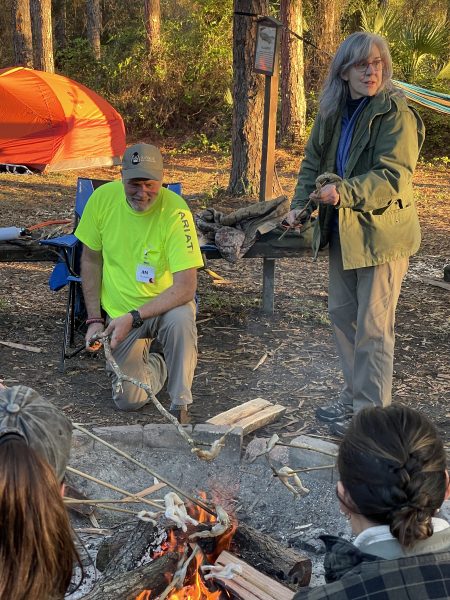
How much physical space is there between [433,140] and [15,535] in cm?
1530

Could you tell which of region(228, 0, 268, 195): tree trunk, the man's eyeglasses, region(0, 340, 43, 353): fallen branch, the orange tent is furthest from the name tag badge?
the orange tent

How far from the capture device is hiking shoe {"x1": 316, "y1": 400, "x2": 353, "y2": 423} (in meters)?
4.45

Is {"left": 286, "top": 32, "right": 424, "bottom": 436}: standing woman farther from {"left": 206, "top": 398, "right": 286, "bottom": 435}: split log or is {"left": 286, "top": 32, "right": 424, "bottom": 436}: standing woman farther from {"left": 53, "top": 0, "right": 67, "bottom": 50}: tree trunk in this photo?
{"left": 53, "top": 0, "right": 67, "bottom": 50}: tree trunk

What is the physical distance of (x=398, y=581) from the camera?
5.66ft

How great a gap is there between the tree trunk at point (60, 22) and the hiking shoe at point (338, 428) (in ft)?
74.0

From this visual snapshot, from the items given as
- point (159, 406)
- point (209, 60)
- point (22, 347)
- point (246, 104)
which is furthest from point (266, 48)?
point (209, 60)

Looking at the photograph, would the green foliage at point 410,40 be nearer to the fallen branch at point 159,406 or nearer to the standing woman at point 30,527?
the fallen branch at point 159,406

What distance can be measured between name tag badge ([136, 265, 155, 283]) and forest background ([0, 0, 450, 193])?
9.74 m

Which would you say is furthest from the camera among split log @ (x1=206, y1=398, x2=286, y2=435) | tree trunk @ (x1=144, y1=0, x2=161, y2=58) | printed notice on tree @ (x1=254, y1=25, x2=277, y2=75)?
tree trunk @ (x1=144, y1=0, x2=161, y2=58)

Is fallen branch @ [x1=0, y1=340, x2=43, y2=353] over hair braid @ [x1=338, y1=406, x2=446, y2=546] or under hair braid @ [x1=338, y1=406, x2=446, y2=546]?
under

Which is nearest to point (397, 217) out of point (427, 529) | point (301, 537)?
point (301, 537)

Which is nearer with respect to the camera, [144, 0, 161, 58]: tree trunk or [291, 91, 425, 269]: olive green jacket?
[291, 91, 425, 269]: olive green jacket

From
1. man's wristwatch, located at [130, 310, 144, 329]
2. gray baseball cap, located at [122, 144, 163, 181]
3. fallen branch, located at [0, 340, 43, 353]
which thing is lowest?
fallen branch, located at [0, 340, 43, 353]

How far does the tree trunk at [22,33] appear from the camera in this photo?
17250 millimetres
